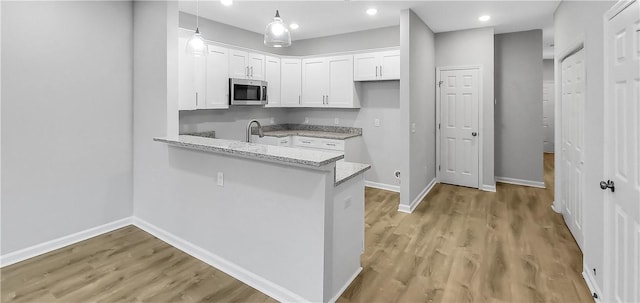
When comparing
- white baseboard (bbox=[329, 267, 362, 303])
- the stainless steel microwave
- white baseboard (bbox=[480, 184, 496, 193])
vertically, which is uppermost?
the stainless steel microwave

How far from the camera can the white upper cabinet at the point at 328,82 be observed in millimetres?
5332

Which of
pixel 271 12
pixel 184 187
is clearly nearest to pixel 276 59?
pixel 271 12

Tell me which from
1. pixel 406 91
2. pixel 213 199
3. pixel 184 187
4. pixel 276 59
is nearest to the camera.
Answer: pixel 213 199

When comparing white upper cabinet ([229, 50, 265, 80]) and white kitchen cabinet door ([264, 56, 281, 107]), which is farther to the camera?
white kitchen cabinet door ([264, 56, 281, 107])

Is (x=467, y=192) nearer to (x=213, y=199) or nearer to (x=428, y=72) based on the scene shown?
(x=428, y=72)

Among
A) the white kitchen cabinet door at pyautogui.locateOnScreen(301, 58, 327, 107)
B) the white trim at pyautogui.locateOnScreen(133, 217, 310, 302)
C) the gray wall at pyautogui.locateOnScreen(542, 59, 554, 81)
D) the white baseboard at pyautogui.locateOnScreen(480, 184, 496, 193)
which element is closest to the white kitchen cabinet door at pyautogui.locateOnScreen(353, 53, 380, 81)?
the white kitchen cabinet door at pyautogui.locateOnScreen(301, 58, 327, 107)

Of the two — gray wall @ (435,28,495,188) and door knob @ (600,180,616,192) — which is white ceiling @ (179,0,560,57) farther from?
door knob @ (600,180,616,192)

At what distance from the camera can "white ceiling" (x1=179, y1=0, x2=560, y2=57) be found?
4012 millimetres

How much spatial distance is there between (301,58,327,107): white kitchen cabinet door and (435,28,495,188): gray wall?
2.07 metres

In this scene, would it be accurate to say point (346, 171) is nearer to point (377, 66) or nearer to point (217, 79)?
→ point (217, 79)

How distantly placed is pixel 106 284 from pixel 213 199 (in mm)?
1015

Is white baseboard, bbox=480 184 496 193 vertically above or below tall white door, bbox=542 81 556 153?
below

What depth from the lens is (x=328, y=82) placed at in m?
5.53

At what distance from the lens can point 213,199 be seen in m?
2.78
